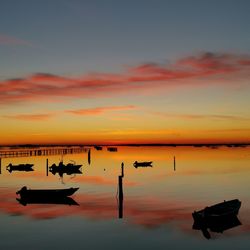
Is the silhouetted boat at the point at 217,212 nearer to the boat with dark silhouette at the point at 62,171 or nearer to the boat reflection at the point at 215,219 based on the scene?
the boat reflection at the point at 215,219

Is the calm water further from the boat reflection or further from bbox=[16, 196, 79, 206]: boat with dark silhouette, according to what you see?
bbox=[16, 196, 79, 206]: boat with dark silhouette

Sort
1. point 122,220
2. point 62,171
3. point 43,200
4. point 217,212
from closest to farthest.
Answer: point 217,212, point 122,220, point 43,200, point 62,171

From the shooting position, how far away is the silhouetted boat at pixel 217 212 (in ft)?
107

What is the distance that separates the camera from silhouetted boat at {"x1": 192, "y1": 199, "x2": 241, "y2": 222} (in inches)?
1286

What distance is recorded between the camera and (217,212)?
112ft

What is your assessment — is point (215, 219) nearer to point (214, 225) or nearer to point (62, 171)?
point (214, 225)

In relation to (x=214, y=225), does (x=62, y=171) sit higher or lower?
higher

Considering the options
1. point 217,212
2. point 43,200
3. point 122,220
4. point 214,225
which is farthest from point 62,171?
point 214,225

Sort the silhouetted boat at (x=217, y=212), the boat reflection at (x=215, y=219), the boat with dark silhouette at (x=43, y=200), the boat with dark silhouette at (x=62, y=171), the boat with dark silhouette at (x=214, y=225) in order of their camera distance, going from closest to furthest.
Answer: the boat with dark silhouette at (x=214, y=225) → the boat reflection at (x=215, y=219) → the silhouetted boat at (x=217, y=212) → the boat with dark silhouette at (x=43, y=200) → the boat with dark silhouette at (x=62, y=171)

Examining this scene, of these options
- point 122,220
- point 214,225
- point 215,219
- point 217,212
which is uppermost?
point 217,212

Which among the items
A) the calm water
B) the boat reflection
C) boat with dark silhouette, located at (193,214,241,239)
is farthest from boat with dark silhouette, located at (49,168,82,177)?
boat with dark silhouette, located at (193,214,241,239)

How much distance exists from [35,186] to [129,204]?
78.2 ft

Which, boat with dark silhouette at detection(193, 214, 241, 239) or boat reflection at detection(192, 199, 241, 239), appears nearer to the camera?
boat with dark silhouette at detection(193, 214, 241, 239)

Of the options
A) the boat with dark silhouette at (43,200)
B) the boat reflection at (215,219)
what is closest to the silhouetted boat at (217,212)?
the boat reflection at (215,219)
